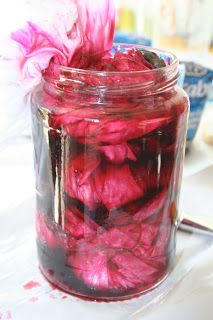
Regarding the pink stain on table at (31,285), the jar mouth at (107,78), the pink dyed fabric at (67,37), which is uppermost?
the pink dyed fabric at (67,37)

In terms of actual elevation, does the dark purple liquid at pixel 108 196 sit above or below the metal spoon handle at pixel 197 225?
above

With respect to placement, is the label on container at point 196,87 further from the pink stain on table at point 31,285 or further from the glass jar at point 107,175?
the pink stain on table at point 31,285

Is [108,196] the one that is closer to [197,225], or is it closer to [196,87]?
[197,225]

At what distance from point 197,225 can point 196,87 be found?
0.72ft

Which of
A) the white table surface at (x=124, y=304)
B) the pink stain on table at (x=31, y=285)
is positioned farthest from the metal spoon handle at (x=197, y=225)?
the pink stain on table at (x=31, y=285)

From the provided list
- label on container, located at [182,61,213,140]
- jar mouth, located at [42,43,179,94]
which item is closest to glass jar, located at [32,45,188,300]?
jar mouth, located at [42,43,179,94]

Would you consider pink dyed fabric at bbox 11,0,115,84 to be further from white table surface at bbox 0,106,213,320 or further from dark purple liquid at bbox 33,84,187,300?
white table surface at bbox 0,106,213,320

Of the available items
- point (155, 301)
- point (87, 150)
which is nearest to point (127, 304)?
point (155, 301)

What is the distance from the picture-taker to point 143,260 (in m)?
0.42

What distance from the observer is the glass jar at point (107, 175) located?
1.23 ft

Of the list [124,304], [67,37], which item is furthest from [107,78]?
[124,304]

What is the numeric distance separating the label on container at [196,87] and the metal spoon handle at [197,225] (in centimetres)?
18

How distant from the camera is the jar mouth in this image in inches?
14.6

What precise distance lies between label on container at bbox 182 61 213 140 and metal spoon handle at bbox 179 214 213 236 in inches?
7.0
